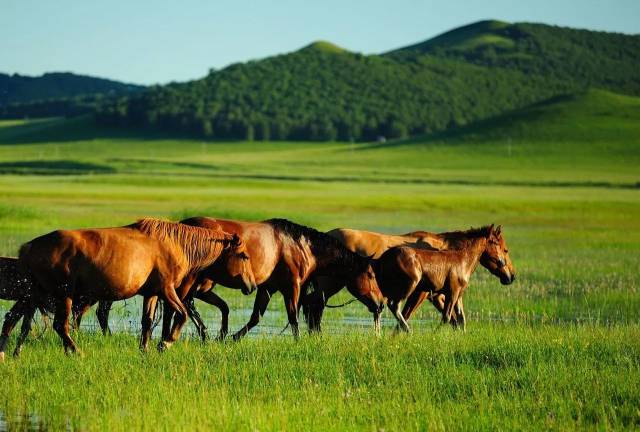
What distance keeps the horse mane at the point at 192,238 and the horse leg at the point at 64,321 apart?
1.31 meters

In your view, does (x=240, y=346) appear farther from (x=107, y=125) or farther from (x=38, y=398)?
(x=107, y=125)

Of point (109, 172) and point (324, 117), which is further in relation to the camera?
point (324, 117)

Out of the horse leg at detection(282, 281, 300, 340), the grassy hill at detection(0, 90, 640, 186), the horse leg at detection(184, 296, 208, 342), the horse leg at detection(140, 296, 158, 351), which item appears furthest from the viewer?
the grassy hill at detection(0, 90, 640, 186)

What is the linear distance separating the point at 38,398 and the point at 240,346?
3.06 m

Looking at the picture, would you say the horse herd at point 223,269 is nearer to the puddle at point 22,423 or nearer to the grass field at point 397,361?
the grass field at point 397,361

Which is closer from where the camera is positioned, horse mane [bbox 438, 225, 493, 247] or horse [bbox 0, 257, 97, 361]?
horse [bbox 0, 257, 97, 361]

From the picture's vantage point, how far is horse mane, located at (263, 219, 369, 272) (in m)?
14.7

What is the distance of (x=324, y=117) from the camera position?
636ft

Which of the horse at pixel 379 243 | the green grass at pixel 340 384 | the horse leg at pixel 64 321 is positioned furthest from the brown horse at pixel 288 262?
the horse leg at pixel 64 321

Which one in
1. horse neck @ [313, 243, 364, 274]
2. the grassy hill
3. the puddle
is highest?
horse neck @ [313, 243, 364, 274]

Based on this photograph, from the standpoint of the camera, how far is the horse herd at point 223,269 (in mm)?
12219

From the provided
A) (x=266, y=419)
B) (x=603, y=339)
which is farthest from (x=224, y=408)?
(x=603, y=339)

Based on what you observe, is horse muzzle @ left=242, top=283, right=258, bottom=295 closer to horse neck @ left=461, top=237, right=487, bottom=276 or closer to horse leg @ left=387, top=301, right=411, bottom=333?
horse leg @ left=387, top=301, right=411, bottom=333

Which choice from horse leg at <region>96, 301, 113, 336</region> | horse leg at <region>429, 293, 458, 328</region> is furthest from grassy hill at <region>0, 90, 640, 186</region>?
horse leg at <region>96, 301, 113, 336</region>
